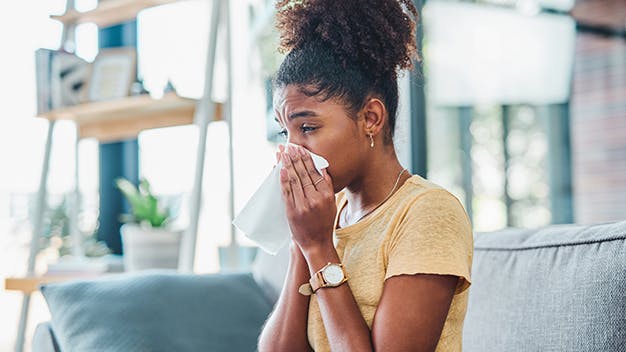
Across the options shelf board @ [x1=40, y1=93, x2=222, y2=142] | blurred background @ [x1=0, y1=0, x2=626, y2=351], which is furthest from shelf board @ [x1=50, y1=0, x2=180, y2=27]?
blurred background @ [x1=0, y1=0, x2=626, y2=351]

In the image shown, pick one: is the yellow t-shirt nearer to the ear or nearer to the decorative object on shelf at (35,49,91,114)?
the ear

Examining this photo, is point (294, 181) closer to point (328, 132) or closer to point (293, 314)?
point (328, 132)

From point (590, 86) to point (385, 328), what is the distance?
107 inches

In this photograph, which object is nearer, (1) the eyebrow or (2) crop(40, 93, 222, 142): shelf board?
(1) the eyebrow

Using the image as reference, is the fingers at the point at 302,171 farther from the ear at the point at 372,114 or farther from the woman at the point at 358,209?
the ear at the point at 372,114

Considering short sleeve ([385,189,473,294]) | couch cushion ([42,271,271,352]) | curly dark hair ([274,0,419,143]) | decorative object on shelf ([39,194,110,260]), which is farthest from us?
decorative object on shelf ([39,194,110,260])

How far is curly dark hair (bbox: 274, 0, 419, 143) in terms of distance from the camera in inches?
45.3

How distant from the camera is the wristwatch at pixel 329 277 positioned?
111cm

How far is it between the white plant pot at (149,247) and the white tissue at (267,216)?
126 cm

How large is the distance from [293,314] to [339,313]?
0.14 meters

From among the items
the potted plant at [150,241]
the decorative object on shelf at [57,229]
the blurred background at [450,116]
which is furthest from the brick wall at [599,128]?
the decorative object on shelf at [57,229]

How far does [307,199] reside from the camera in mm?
1118

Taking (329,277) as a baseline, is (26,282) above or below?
below

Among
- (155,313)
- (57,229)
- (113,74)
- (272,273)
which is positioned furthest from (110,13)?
(155,313)
